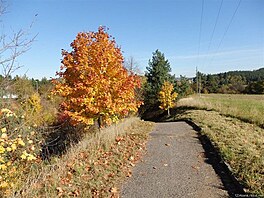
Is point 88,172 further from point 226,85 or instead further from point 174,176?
point 226,85

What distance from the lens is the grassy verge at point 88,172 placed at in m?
4.77

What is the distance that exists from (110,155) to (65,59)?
5.53 m

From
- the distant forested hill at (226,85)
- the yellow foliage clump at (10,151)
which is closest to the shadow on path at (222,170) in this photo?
the yellow foliage clump at (10,151)

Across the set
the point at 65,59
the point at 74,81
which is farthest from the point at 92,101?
the point at 65,59

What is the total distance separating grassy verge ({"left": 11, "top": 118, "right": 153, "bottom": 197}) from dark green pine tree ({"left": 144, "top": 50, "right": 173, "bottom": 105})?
34443mm

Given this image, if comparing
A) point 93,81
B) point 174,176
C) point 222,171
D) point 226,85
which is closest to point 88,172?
point 174,176

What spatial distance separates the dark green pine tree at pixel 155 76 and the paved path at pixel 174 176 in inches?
1355

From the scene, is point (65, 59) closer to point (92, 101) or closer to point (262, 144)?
point (92, 101)

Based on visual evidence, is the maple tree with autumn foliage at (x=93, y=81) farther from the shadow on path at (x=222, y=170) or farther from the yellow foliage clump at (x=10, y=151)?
the shadow on path at (x=222, y=170)

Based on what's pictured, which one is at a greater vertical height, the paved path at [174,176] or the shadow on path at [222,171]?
the shadow on path at [222,171]

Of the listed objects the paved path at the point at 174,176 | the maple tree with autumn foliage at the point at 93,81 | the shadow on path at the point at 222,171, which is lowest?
the paved path at the point at 174,176

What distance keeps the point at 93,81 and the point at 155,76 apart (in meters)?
34.2

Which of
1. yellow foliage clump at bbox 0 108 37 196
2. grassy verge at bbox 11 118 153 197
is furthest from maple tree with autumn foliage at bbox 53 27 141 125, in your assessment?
yellow foliage clump at bbox 0 108 37 196

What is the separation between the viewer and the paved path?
15.9ft
